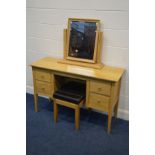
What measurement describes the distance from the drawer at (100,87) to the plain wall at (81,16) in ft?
1.29

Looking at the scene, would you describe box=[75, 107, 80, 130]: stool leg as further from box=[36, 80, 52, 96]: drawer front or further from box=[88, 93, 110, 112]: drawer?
box=[36, 80, 52, 96]: drawer front

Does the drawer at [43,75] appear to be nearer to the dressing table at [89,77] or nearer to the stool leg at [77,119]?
the dressing table at [89,77]

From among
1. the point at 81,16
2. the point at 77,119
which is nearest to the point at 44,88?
the point at 77,119

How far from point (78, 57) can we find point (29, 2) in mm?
1065

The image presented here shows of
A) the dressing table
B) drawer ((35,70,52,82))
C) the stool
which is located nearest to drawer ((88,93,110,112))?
the dressing table

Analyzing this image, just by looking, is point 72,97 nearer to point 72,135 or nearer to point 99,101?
point 99,101

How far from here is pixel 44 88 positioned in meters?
2.54

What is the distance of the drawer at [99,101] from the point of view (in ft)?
7.05

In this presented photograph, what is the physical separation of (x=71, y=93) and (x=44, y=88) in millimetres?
430

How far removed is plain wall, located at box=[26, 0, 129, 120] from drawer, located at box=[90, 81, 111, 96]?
15.5 inches

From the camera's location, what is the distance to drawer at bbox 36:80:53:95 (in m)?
2.50
